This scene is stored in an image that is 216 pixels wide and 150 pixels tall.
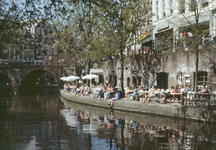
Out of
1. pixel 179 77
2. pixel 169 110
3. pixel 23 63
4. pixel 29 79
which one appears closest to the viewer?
pixel 169 110

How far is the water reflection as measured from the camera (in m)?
10.8

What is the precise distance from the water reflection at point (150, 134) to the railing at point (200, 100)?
1363 mm

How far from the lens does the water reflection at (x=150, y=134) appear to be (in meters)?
10.8

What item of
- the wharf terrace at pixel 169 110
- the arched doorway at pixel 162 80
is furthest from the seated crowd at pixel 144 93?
the arched doorway at pixel 162 80

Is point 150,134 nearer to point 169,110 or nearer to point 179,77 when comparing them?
point 169,110

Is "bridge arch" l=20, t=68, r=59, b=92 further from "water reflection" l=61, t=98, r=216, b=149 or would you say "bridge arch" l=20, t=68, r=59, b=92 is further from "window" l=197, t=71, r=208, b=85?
"water reflection" l=61, t=98, r=216, b=149

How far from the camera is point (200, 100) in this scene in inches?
619

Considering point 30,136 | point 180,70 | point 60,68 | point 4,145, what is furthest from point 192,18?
point 60,68

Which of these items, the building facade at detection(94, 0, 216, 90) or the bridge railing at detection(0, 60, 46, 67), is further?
the bridge railing at detection(0, 60, 46, 67)

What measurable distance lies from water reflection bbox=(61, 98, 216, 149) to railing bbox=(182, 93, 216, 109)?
1.36 metres

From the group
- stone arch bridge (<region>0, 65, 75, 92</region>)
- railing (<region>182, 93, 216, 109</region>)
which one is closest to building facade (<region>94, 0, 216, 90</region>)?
railing (<region>182, 93, 216, 109</region>)

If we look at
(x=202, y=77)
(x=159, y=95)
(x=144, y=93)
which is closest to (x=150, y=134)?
(x=159, y=95)

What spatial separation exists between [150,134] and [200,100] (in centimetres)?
426

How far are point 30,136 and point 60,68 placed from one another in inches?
1696
